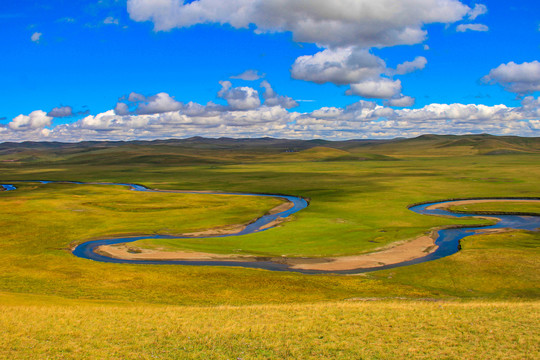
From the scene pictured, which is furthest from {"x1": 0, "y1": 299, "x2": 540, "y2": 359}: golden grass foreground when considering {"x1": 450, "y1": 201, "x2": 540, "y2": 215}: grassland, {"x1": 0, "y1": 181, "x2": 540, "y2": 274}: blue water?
{"x1": 450, "y1": 201, "x2": 540, "y2": 215}: grassland

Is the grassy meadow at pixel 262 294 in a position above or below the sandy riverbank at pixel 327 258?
above

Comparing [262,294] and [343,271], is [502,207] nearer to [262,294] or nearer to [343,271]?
[343,271]

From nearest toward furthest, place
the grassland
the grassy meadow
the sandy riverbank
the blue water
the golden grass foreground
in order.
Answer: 1. the golden grass foreground
2. the grassy meadow
3. the sandy riverbank
4. the blue water
5. the grassland

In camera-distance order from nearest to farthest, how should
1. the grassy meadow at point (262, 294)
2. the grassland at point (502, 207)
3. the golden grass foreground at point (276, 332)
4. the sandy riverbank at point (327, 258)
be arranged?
the golden grass foreground at point (276, 332)
the grassy meadow at point (262, 294)
the sandy riverbank at point (327, 258)
the grassland at point (502, 207)

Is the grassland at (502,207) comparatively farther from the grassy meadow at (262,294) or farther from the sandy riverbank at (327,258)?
the sandy riverbank at (327,258)

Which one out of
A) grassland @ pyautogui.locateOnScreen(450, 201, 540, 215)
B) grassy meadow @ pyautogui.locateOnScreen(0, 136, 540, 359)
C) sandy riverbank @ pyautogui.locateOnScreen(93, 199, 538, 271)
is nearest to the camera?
grassy meadow @ pyautogui.locateOnScreen(0, 136, 540, 359)

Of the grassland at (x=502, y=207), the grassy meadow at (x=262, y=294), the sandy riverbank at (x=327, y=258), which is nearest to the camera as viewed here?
the grassy meadow at (x=262, y=294)

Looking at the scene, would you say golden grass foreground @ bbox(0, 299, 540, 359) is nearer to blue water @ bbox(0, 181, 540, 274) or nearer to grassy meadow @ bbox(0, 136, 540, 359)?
grassy meadow @ bbox(0, 136, 540, 359)

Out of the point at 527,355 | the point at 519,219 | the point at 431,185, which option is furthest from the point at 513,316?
the point at 431,185

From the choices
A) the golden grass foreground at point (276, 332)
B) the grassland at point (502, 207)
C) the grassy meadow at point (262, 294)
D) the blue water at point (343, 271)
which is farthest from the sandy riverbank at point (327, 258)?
the grassland at point (502, 207)

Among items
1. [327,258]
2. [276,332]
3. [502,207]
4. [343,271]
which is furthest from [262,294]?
[502,207]

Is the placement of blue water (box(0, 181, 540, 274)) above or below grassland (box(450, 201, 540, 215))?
below

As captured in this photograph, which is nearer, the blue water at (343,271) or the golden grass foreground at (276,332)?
the golden grass foreground at (276,332)
